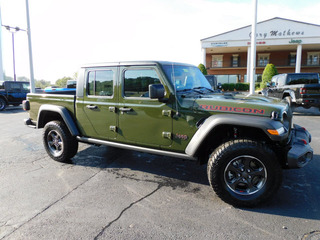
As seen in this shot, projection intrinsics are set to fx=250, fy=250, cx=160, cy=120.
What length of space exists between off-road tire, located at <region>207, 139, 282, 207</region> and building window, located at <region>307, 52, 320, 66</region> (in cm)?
3735

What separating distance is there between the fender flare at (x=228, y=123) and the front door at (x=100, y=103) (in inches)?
55.9

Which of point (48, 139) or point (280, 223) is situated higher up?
point (48, 139)

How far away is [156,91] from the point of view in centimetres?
325

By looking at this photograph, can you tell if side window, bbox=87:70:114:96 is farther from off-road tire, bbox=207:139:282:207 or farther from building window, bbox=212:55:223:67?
building window, bbox=212:55:223:67

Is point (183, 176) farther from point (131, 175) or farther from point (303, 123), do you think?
point (303, 123)

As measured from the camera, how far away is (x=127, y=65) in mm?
3885

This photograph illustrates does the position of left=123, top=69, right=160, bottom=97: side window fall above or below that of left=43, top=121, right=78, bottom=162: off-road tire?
above

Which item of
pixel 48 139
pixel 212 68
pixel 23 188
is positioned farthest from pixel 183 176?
pixel 212 68

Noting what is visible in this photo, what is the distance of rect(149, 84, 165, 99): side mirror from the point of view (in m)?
3.23

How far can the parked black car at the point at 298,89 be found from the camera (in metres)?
10.0

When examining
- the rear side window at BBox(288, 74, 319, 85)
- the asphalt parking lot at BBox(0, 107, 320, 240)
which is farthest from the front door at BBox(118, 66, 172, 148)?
the rear side window at BBox(288, 74, 319, 85)

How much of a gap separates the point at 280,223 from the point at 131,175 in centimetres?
231

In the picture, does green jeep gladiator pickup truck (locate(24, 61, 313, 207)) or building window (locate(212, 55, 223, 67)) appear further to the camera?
building window (locate(212, 55, 223, 67))

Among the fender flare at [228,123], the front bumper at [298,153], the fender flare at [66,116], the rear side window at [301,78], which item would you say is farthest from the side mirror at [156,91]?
the rear side window at [301,78]
